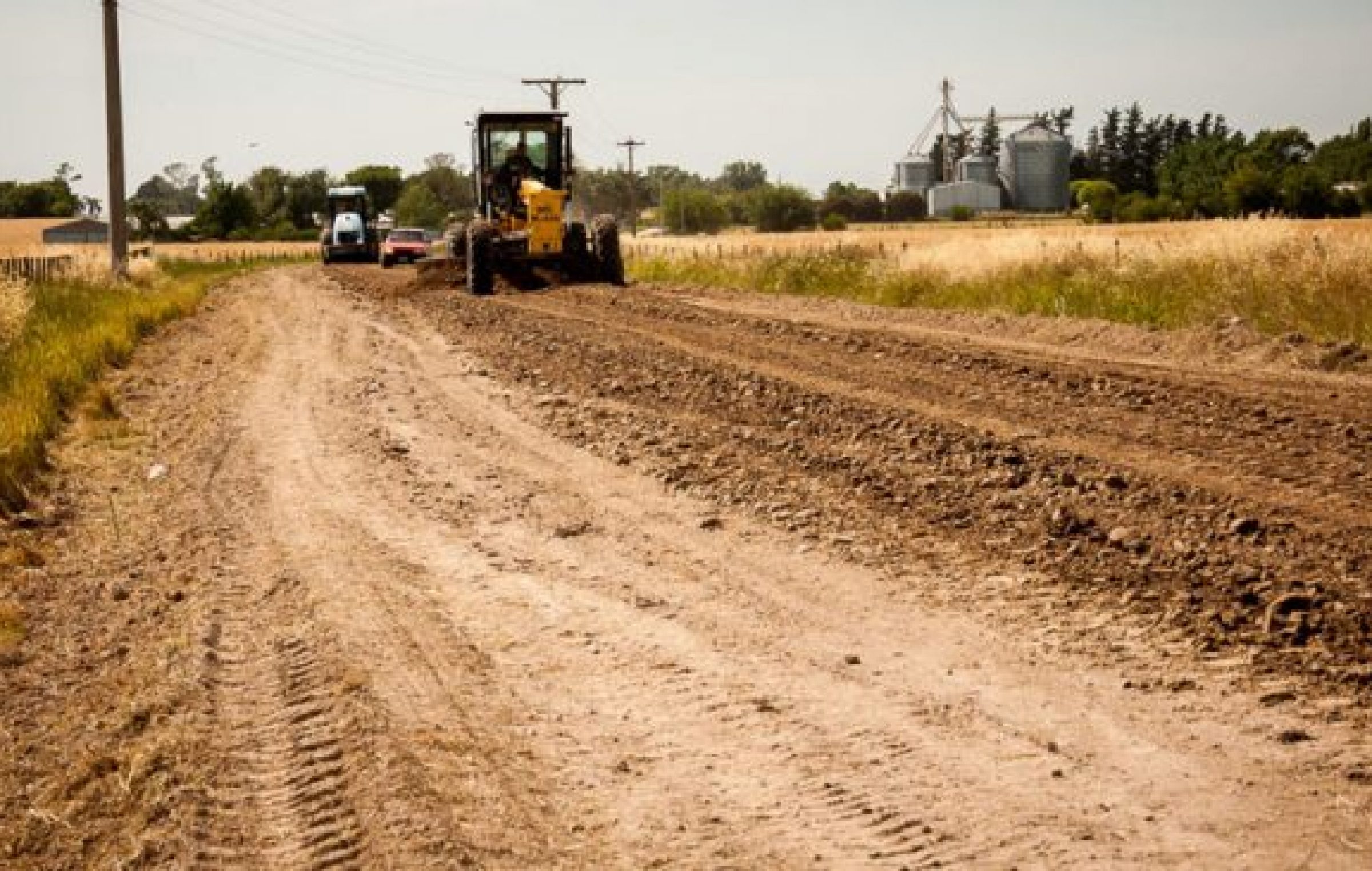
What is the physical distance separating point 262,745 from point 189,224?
405ft

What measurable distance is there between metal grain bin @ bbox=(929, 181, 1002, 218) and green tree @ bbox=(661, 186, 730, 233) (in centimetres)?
1787

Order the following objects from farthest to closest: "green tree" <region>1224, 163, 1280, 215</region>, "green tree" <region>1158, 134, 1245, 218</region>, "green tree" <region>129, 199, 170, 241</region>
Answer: "green tree" <region>129, 199, 170, 241</region> < "green tree" <region>1158, 134, 1245, 218</region> < "green tree" <region>1224, 163, 1280, 215</region>

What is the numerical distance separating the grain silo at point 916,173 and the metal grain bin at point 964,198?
16883 millimetres

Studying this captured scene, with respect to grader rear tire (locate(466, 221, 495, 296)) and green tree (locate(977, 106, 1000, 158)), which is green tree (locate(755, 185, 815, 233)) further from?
grader rear tire (locate(466, 221, 495, 296))

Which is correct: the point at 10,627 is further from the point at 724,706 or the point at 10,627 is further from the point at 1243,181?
the point at 1243,181

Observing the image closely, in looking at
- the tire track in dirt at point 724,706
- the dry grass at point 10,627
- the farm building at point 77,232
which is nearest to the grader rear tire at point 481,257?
the tire track in dirt at point 724,706

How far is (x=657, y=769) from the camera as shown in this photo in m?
5.32

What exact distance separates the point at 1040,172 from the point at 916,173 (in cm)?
2033

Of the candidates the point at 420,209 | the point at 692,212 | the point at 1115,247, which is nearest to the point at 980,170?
the point at 692,212

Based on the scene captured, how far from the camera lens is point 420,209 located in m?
126

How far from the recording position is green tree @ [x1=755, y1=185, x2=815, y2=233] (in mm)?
121125

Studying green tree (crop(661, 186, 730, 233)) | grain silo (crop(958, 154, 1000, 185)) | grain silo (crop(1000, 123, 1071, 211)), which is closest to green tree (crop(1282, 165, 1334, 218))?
green tree (crop(661, 186, 730, 233))

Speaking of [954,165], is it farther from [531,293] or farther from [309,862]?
[309,862]

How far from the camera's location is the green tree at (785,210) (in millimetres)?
121125
